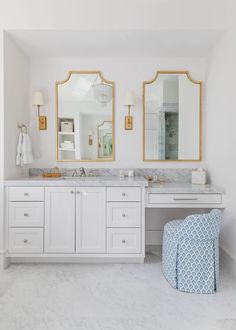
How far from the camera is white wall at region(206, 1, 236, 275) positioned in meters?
2.52

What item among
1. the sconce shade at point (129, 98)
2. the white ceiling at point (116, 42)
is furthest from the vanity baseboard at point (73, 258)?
the white ceiling at point (116, 42)

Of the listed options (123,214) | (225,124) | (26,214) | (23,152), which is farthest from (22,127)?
(225,124)

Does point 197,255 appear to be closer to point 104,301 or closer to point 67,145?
point 104,301

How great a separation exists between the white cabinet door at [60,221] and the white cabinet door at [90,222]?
58mm

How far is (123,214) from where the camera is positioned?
2.70 meters

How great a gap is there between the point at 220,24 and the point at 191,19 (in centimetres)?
27

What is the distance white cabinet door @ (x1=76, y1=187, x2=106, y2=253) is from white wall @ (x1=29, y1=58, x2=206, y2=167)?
2.11 feet

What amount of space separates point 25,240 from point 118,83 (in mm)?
1978

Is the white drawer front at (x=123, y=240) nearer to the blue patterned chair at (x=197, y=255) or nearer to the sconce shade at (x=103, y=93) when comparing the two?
the blue patterned chair at (x=197, y=255)

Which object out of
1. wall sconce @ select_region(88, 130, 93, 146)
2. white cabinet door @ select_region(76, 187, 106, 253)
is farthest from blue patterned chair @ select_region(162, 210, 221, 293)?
wall sconce @ select_region(88, 130, 93, 146)

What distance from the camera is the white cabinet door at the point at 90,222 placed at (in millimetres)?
2707

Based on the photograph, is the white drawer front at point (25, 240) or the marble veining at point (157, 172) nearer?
the white drawer front at point (25, 240)

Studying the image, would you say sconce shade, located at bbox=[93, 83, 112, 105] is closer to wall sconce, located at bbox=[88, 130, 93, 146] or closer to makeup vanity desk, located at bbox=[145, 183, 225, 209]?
wall sconce, located at bbox=[88, 130, 93, 146]

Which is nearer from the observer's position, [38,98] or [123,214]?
[123,214]
